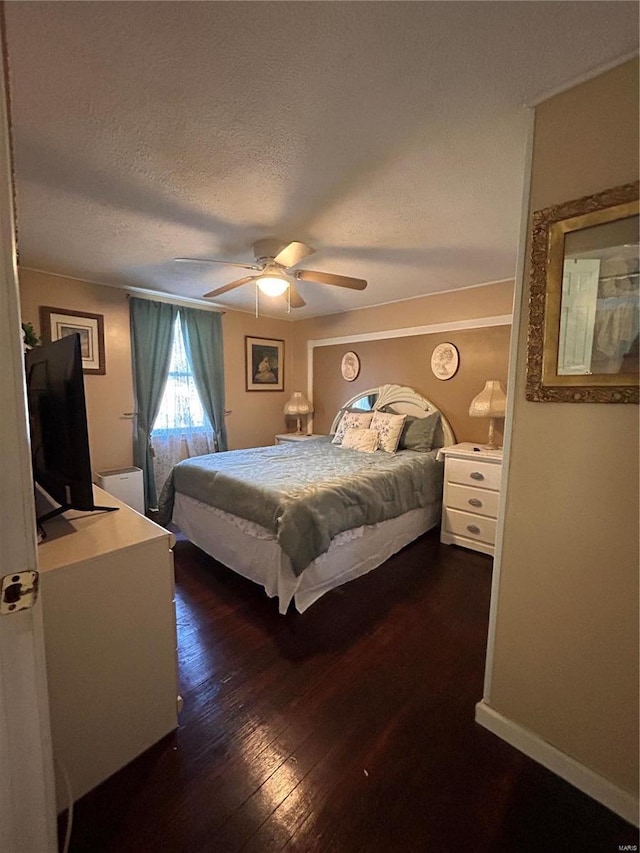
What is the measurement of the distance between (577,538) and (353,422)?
286cm

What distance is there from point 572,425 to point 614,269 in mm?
485

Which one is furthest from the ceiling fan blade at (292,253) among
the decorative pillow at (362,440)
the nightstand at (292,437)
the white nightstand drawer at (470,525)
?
the nightstand at (292,437)

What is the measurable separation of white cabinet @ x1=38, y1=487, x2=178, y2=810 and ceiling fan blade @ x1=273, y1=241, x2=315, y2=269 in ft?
5.56

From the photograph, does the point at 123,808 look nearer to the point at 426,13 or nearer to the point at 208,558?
the point at 208,558

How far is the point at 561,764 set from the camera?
1233 mm

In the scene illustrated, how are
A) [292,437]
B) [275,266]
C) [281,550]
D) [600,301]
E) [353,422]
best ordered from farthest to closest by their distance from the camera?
[292,437] < [353,422] < [275,266] < [281,550] < [600,301]

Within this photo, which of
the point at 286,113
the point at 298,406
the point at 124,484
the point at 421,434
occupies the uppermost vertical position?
the point at 286,113

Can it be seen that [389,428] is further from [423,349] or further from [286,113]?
[286,113]

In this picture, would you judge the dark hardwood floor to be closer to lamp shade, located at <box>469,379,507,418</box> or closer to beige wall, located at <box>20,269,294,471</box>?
lamp shade, located at <box>469,379,507,418</box>

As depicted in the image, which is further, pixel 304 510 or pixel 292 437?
pixel 292 437

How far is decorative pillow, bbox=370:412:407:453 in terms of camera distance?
11.4 feet

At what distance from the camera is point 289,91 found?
3.89ft

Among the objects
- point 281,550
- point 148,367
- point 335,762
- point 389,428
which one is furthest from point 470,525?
point 148,367

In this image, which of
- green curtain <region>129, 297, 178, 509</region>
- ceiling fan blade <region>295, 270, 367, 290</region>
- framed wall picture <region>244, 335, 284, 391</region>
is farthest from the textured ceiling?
framed wall picture <region>244, 335, 284, 391</region>
